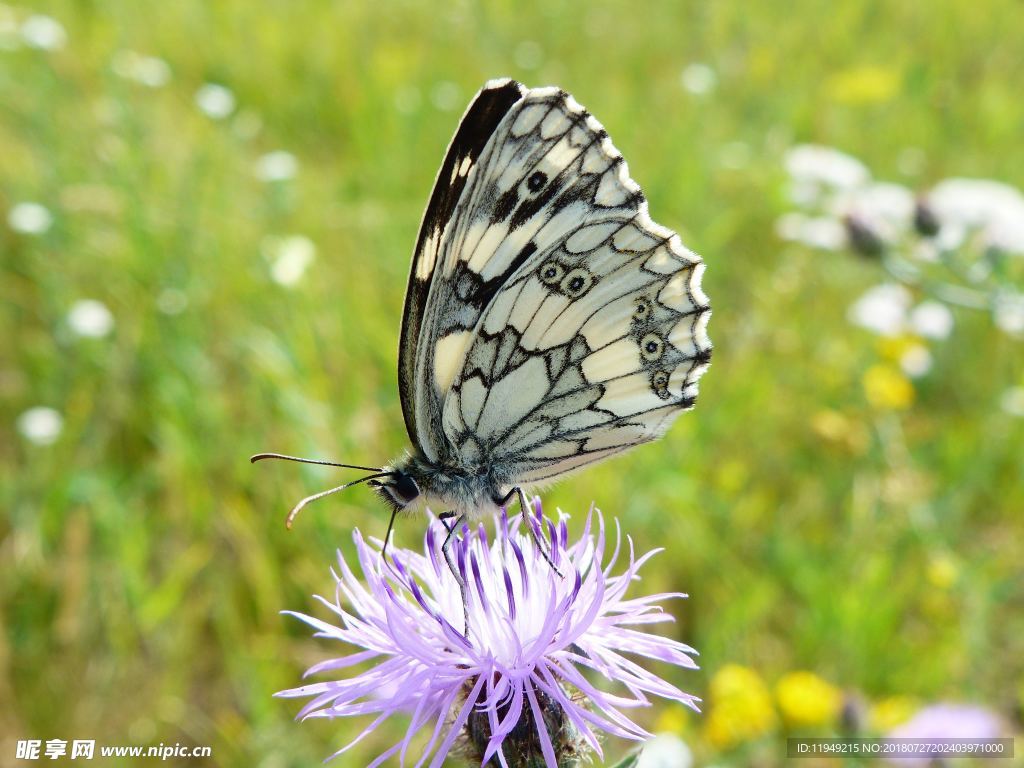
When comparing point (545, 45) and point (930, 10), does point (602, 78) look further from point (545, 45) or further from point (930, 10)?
point (930, 10)

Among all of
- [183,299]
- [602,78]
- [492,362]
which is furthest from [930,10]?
[492,362]

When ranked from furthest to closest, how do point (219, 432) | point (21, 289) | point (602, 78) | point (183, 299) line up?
point (602, 78)
point (21, 289)
point (183, 299)
point (219, 432)

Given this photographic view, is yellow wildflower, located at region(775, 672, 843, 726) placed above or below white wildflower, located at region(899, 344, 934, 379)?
below

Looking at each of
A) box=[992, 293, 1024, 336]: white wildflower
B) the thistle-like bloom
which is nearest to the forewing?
the thistle-like bloom

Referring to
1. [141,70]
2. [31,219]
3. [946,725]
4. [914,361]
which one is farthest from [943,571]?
[141,70]

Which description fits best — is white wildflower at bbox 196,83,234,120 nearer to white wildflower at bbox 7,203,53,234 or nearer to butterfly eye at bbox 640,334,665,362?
white wildflower at bbox 7,203,53,234

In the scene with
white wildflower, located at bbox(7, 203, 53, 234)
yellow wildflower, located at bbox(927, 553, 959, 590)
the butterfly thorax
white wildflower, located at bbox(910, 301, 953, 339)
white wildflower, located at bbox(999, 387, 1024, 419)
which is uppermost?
white wildflower, located at bbox(7, 203, 53, 234)

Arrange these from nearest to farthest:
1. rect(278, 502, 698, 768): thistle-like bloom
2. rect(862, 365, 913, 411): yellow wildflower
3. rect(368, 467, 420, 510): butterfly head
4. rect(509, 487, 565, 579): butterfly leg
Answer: rect(278, 502, 698, 768): thistle-like bloom → rect(509, 487, 565, 579): butterfly leg → rect(368, 467, 420, 510): butterfly head → rect(862, 365, 913, 411): yellow wildflower

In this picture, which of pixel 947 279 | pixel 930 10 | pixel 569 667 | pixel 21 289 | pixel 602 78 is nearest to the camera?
pixel 569 667
